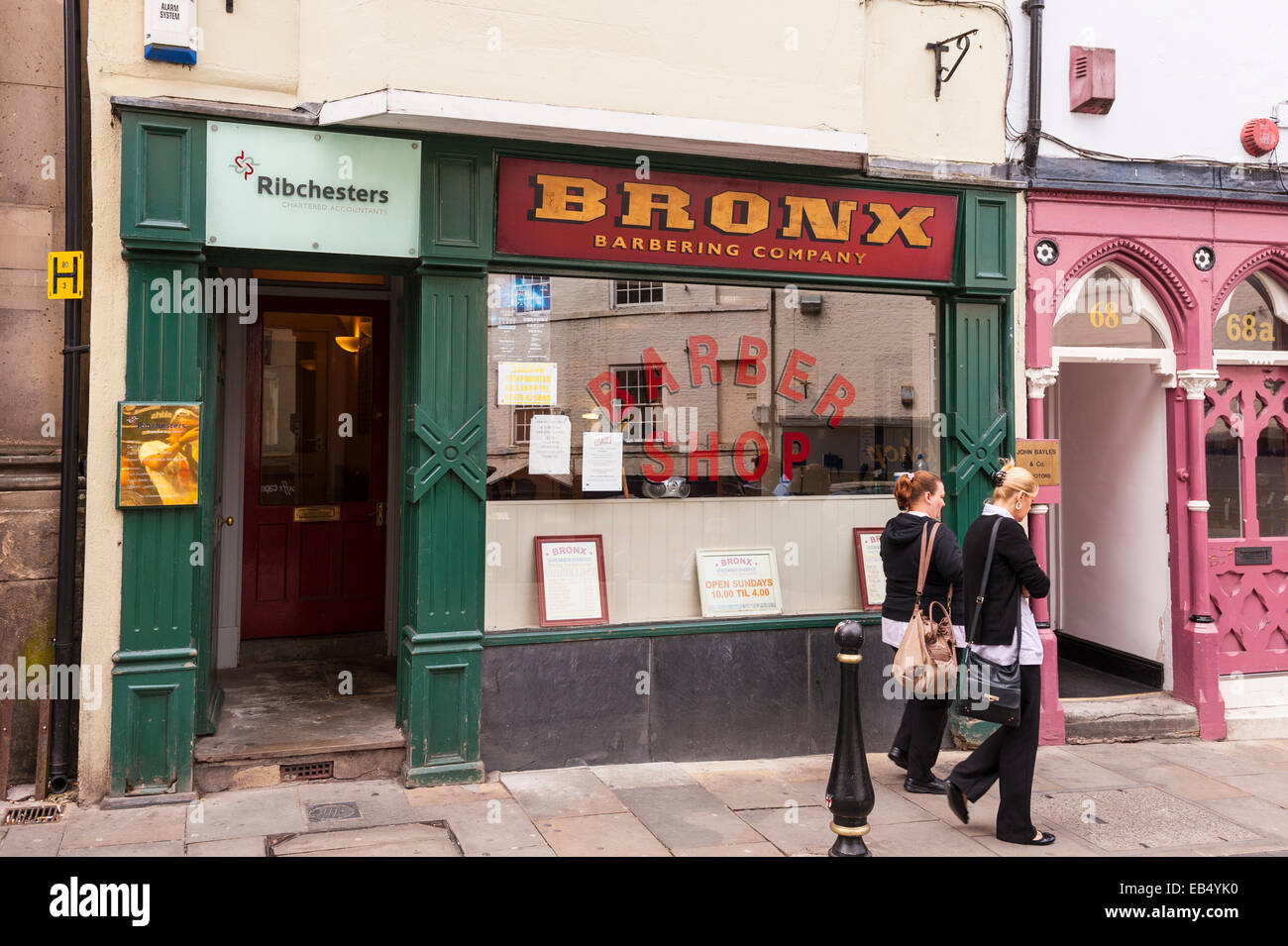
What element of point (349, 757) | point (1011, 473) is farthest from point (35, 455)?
point (1011, 473)

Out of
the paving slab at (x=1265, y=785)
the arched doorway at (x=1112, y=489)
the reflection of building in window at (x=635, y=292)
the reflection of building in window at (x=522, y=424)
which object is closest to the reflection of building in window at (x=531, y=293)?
the reflection of building in window at (x=635, y=292)

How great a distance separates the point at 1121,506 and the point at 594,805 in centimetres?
532

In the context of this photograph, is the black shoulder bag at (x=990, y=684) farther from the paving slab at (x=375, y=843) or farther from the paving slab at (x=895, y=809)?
the paving slab at (x=375, y=843)

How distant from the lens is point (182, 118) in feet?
19.6

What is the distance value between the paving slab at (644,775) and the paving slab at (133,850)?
2.43m

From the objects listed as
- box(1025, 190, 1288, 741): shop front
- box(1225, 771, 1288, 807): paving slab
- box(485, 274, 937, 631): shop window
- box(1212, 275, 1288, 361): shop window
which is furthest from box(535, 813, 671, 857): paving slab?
box(1212, 275, 1288, 361): shop window

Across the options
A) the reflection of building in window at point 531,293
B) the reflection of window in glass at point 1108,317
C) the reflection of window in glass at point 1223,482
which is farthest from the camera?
the reflection of window in glass at point 1223,482

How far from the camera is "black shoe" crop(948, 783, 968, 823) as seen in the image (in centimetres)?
580

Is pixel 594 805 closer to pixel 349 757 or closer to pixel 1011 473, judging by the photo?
pixel 349 757

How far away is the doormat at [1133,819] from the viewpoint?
19.1ft

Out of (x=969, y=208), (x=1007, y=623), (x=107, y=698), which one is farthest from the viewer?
(x=969, y=208)

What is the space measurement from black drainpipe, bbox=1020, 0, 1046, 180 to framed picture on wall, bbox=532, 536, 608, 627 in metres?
4.18

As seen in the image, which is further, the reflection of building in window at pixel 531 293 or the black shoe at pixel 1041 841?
the reflection of building in window at pixel 531 293
